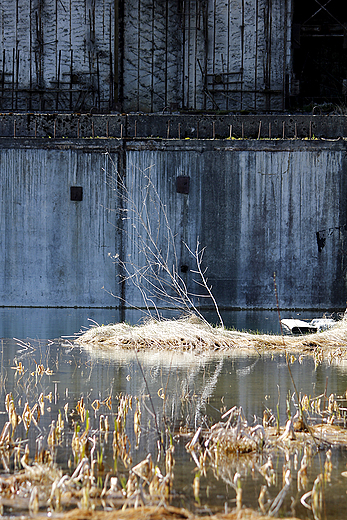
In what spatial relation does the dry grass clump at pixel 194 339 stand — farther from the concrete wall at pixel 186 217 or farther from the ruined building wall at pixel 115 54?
the ruined building wall at pixel 115 54

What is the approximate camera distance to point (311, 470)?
12.2ft

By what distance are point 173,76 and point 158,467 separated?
15.0 m

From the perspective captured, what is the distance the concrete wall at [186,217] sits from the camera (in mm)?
13086

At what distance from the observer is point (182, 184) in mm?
13250

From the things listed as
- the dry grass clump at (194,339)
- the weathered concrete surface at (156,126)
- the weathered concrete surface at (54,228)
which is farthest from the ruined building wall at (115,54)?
the dry grass clump at (194,339)

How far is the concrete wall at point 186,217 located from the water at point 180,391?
3.78 meters

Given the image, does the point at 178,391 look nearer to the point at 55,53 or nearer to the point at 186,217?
the point at 186,217

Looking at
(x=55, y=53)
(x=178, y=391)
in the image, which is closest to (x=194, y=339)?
(x=178, y=391)

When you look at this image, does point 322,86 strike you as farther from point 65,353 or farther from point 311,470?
point 311,470

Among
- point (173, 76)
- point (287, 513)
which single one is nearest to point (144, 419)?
point (287, 513)

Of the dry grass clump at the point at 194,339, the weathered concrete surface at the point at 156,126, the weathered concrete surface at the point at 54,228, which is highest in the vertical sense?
the weathered concrete surface at the point at 156,126

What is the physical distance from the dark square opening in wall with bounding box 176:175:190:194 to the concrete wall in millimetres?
85

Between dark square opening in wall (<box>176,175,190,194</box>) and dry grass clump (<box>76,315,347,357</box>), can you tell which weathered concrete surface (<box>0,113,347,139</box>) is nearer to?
dark square opening in wall (<box>176,175,190,194</box>)

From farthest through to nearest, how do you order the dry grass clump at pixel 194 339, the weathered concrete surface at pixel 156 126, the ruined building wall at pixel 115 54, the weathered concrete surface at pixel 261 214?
the ruined building wall at pixel 115 54 → the weathered concrete surface at pixel 156 126 → the weathered concrete surface at pixel 261 214 → the dry grass clump at pixel 194 339
